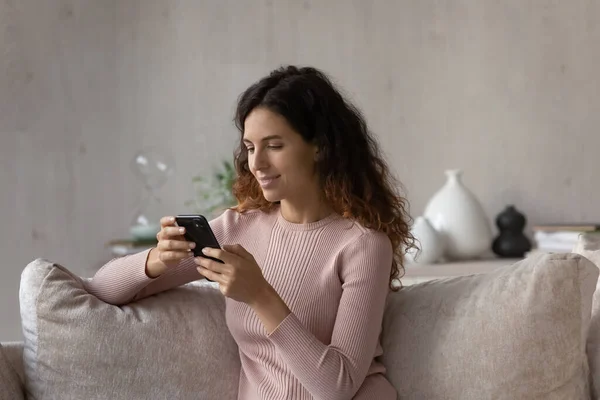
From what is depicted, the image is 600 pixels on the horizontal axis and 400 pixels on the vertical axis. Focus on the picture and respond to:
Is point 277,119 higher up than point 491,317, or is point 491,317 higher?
point 277,119

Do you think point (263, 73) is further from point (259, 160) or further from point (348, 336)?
point (348, 336)

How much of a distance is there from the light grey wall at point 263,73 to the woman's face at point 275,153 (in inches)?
67.1

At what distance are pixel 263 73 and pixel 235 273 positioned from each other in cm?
198

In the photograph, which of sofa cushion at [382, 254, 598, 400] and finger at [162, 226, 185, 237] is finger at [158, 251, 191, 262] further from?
sofa cushion at [382, 254, 598, 400]

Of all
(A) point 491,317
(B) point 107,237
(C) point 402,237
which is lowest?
(B) point 107,237

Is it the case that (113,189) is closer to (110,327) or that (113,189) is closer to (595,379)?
(110,327)

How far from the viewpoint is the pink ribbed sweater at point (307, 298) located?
5.36 ft

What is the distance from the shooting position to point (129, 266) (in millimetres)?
1827

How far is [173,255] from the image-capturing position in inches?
67.0

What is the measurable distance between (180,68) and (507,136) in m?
1.30

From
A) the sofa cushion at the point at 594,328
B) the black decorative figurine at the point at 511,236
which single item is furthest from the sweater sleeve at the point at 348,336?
the black decorative figurine at the point at 511,236

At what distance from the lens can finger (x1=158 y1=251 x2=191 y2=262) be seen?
1.70m

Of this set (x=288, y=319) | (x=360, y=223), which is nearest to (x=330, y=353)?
(x=288, y=319)

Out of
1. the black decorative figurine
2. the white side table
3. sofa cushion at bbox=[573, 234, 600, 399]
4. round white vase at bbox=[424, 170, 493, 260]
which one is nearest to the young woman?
sofa cushion at bbox=[573, 234, 600, 399]
